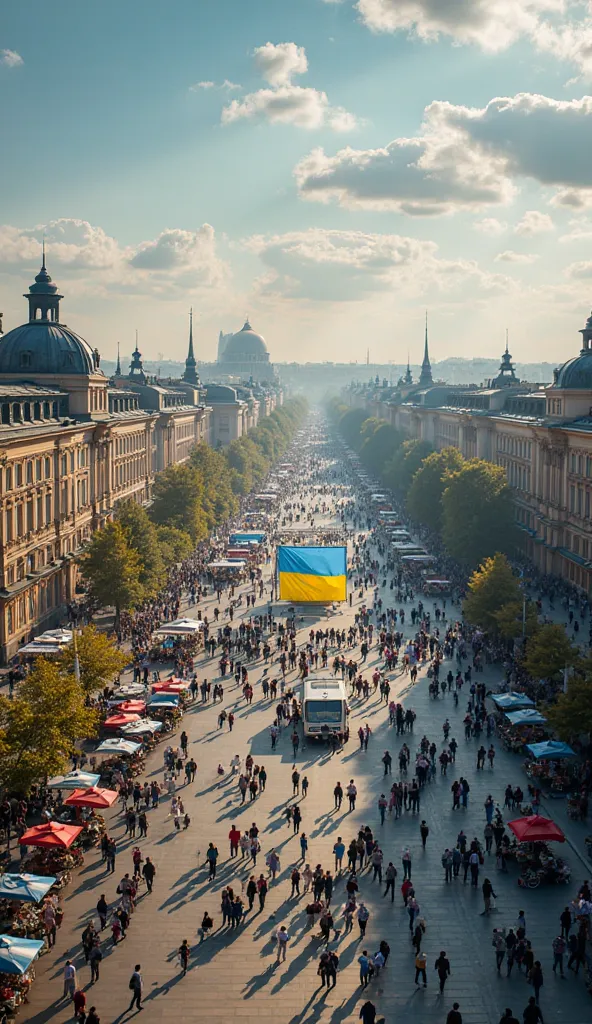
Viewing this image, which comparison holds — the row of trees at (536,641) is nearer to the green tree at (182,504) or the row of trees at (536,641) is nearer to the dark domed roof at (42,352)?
the green tree at (182,504)

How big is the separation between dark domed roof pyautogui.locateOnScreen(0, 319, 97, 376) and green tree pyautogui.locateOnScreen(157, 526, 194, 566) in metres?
14.0

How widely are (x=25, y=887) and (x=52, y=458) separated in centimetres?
4176

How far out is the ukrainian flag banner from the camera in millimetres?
70250

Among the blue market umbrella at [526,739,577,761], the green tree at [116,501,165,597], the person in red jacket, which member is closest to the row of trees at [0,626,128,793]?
the person in red jacket

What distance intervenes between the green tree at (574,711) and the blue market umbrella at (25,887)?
2037 centimetres

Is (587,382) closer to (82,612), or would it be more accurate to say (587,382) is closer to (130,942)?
(82,612)

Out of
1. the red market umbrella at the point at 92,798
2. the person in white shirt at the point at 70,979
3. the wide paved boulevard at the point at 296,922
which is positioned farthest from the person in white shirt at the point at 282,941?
the red market umbrella at the point at 92,798

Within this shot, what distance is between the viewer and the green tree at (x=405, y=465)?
416ft

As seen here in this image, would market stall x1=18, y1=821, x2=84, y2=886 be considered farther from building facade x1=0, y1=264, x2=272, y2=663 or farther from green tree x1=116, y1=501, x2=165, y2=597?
green tree x1=116, y1=501, x2=165, y2=597

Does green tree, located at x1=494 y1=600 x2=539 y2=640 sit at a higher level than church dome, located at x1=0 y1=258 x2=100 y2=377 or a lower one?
lower

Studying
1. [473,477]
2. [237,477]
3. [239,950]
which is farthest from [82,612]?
[237,477]

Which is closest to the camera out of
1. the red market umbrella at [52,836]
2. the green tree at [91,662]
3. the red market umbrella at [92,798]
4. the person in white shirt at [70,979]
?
the person in white shirt at [70,979]

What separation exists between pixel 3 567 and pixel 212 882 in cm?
2826

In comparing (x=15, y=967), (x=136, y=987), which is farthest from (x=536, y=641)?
(x=15, y=967)
